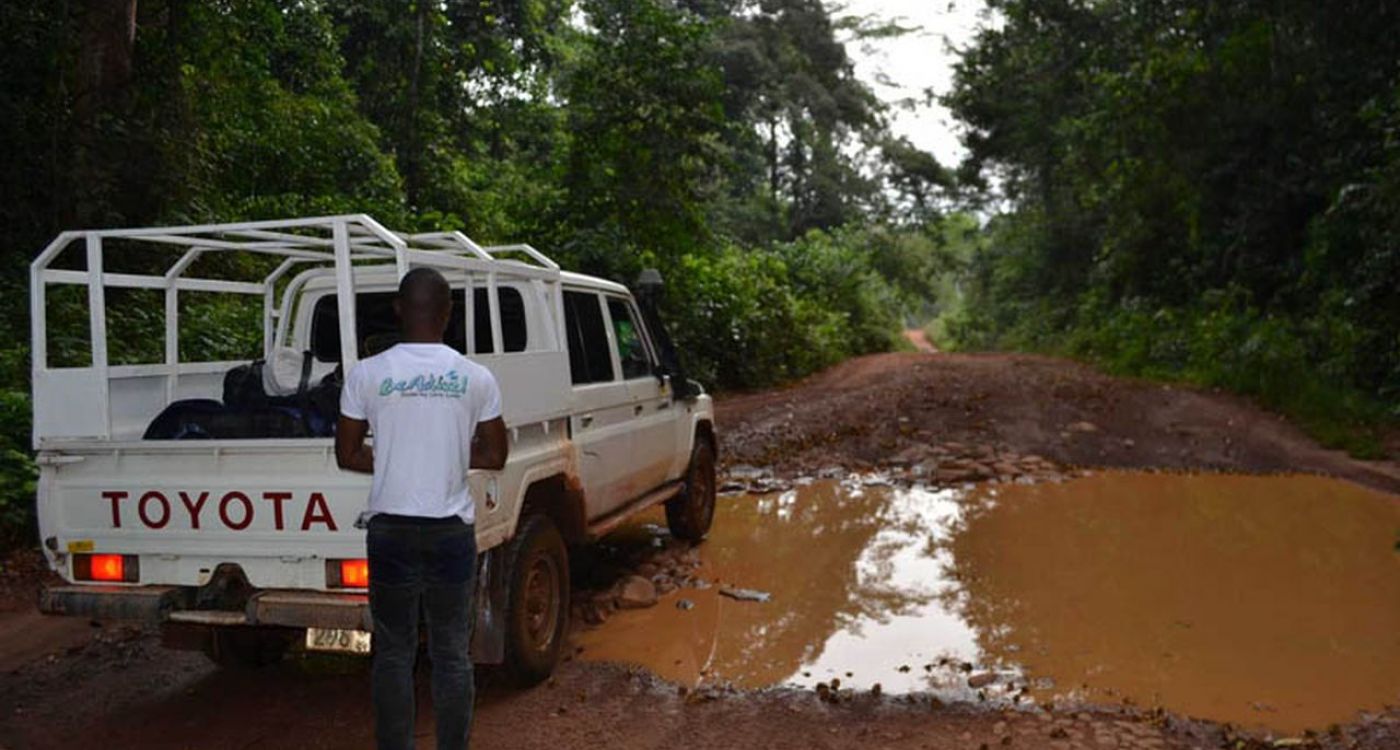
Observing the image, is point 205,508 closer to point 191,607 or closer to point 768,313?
point 191,607

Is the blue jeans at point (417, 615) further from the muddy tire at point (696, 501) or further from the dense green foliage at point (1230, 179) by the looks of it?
the dense green foliage at point (1230, 179)

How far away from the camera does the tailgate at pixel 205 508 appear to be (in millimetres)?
3625

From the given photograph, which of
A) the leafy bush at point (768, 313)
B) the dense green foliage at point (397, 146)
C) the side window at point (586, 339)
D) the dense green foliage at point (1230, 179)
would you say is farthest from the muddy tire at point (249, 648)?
the leafy bush at point (768, 313)

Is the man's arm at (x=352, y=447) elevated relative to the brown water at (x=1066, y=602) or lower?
elevated

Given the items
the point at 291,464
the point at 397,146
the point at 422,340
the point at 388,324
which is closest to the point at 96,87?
the point at 397,146

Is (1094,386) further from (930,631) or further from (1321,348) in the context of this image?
(930,631)

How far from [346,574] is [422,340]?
115 centimetres

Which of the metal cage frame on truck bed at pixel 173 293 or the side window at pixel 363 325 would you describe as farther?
the side window at pixel 363 325

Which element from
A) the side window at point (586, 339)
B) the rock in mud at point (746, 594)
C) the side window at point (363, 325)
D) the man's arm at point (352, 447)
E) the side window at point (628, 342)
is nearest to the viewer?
the man's arm at point (352, 447)

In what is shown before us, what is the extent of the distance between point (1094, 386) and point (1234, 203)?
5.30m

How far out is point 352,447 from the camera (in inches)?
122

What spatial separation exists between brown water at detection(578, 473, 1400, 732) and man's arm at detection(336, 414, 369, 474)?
2.20 meters

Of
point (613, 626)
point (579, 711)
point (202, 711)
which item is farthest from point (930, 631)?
point (202, 711)

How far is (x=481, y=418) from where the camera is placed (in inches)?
122
